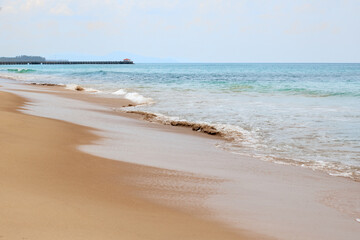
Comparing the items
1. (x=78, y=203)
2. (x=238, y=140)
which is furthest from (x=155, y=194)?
(x=238, y=140)

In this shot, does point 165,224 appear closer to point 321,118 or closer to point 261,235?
point 261,235

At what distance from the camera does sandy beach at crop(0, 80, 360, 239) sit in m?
4.10

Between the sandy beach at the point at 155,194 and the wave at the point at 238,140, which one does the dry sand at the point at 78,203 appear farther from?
the wave at the point at 238,140

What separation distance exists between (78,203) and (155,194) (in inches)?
47.0

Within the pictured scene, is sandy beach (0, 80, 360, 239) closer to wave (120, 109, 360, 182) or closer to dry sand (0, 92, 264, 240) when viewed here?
dry sand (0, 92, 264, 240)

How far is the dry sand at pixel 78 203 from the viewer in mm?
3840

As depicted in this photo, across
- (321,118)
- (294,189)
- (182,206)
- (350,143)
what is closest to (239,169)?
(294,189)

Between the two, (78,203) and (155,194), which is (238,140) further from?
(78,203)

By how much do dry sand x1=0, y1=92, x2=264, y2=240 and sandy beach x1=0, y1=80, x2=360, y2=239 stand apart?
11 mm

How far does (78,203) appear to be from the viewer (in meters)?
4.63

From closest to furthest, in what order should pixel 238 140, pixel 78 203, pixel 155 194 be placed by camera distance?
pixel 78 203 < pixel 155 194 < pixel 238 140

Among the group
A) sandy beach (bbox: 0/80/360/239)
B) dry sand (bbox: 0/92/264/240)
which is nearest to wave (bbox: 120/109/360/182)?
sandy beach (bbox: 0/80/360/239)

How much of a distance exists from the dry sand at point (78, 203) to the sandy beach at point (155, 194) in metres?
0.01

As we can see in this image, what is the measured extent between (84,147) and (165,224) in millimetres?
4360
